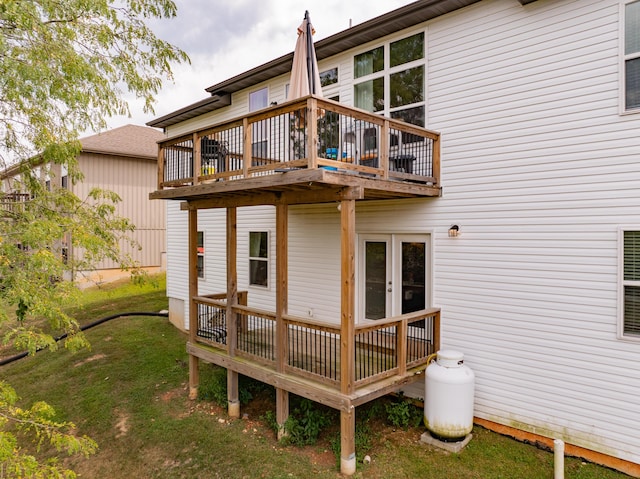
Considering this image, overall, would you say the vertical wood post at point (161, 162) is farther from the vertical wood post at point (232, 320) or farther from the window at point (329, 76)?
the window at point (329, 76)

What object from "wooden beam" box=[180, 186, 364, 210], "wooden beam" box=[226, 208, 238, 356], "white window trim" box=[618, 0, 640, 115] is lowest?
"wooden beam" box=[226, 208, 238, 356]

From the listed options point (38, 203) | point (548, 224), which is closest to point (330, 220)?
point (548, 224)

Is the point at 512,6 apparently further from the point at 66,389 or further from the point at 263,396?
the point at 66,389

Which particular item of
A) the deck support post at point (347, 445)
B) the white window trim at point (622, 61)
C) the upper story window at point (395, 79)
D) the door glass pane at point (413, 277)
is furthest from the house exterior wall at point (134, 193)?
the white window trim at point (622, 61)

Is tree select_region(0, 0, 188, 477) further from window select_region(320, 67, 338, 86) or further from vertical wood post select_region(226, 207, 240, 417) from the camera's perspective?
window select_region(320, 67, 338, 86)

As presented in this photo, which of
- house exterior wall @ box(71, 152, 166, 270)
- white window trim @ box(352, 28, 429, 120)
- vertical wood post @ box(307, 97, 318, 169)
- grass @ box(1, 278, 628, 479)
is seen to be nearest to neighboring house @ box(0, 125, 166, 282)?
house exterior wall @ box(71, 152, 166, 270)

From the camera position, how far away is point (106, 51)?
5836 mm

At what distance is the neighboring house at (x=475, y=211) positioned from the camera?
16.1 ft

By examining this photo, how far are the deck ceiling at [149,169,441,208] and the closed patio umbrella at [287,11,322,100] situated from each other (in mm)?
1548

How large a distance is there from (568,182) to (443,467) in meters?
4.20

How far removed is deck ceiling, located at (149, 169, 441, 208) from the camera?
492cm

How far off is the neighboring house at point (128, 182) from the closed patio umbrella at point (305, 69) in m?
13.9

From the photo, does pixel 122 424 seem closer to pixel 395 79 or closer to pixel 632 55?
pixel 395 79

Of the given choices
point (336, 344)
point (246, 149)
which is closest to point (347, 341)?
point (336, 344)
